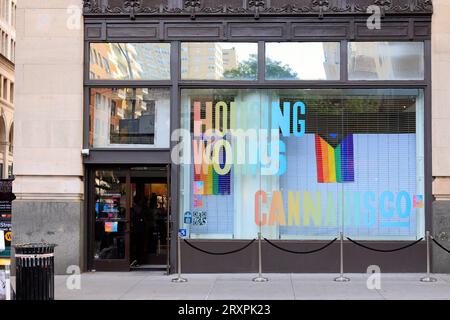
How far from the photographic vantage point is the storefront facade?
13938 millimetres

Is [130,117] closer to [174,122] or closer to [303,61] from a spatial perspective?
[174,122]

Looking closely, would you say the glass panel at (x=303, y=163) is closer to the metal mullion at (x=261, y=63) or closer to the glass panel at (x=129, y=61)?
the metal mullion at (x=261, y=63)

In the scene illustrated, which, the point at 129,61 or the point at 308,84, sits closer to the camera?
the point at 308,84

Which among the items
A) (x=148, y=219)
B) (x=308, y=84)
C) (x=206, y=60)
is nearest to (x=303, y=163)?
(x=308, y=84)

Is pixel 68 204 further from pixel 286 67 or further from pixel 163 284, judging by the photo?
pixel 286 67

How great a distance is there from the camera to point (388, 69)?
45.9 feet

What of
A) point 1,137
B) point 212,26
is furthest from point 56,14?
point 1,137

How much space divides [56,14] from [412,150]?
8.35 meters

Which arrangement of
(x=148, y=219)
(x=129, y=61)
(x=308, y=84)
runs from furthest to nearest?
1. (x=148, y=219)
2. (x=129, y=61)
3. (x=308, y=84)

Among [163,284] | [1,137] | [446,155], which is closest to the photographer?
[163,284]

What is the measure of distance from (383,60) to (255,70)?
2794 mm

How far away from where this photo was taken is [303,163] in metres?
14.1

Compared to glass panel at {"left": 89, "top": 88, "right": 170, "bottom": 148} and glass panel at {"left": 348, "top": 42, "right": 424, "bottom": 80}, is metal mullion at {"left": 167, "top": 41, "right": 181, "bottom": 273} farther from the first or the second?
glass panel at {"left": 348, "top": 42, "right": 424, "bottom": 80}

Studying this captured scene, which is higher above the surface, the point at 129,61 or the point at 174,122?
the point at 129,61
